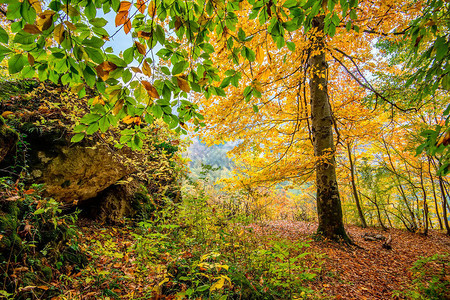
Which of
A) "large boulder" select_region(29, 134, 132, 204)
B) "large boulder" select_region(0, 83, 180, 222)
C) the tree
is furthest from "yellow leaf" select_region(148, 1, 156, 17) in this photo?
"large boulder" select_region(29, 134, 132, 204)

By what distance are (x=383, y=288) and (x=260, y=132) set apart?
13.4ft

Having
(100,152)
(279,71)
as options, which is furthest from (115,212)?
(279,71)

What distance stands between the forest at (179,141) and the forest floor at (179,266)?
2 cm

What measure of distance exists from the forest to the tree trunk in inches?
1.5

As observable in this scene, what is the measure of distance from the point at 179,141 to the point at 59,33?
15.8 feet

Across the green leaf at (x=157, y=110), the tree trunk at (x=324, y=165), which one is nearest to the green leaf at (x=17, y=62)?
the green leaf at (x=157, y=110)

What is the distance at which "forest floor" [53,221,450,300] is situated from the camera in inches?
78.7

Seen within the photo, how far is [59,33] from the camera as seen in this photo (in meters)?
0.70

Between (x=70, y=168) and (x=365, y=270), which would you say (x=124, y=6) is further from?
(x=365, y=270)

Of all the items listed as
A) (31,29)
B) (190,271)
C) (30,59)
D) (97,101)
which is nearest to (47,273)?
(190,271)

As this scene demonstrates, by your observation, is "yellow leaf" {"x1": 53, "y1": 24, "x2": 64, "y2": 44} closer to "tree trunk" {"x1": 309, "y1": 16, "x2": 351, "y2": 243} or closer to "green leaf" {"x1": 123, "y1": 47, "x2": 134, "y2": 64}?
"green leaf" {"x1": 123, "y1": 47, "x2": 134, "y2": 64}

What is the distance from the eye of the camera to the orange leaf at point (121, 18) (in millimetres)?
821

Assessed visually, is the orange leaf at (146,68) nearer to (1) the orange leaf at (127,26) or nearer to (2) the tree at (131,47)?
(2) the tree at (131,47)

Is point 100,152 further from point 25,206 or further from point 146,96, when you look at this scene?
point 146,96
